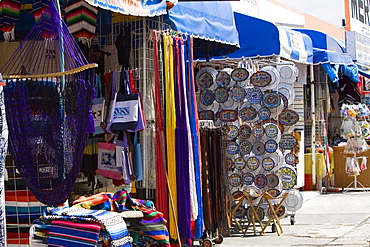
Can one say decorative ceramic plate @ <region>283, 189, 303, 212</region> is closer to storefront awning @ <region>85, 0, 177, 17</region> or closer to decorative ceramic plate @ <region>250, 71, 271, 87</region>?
decorative ceramic plate @ <region>250, 71, 271, 87</region>

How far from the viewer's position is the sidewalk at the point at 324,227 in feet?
26.9

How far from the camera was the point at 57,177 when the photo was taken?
526 cm

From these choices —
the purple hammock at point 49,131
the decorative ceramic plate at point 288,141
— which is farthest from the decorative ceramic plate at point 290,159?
the purple hammock at point 49,131

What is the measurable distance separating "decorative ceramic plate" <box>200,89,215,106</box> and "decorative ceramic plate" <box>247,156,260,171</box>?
1.06 m

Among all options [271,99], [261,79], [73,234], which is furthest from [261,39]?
[73,234]

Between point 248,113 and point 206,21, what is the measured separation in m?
1.90

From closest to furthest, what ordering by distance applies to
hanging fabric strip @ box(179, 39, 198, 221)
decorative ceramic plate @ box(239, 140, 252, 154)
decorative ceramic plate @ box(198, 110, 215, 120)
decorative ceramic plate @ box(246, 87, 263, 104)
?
hanging fabric strip @ box(179, 39, 198, 221)
decorative ceramic plate @ box(246, 87, 263, 104)
decorative ceramic plate @ box(239, 140, 252, 154)
decorative ceramic plate @ box(198, 110, 215, 120)

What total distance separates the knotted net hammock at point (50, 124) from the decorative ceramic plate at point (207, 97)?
4102mm

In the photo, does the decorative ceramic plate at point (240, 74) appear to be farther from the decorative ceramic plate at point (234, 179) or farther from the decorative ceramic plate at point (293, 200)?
the decorative ceramic plate at point (293, 200)

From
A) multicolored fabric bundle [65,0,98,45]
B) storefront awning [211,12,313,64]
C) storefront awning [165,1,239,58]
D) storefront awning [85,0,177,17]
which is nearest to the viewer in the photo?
storefront awning [85,0,177,17]

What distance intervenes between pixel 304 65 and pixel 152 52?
664cm

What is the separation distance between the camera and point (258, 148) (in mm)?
9047

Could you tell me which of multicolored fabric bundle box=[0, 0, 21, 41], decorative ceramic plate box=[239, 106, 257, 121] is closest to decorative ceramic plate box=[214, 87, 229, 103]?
decorative ceramic plate box=[239, 106, 257, 121]

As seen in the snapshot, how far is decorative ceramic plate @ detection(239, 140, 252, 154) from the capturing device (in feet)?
29.9
